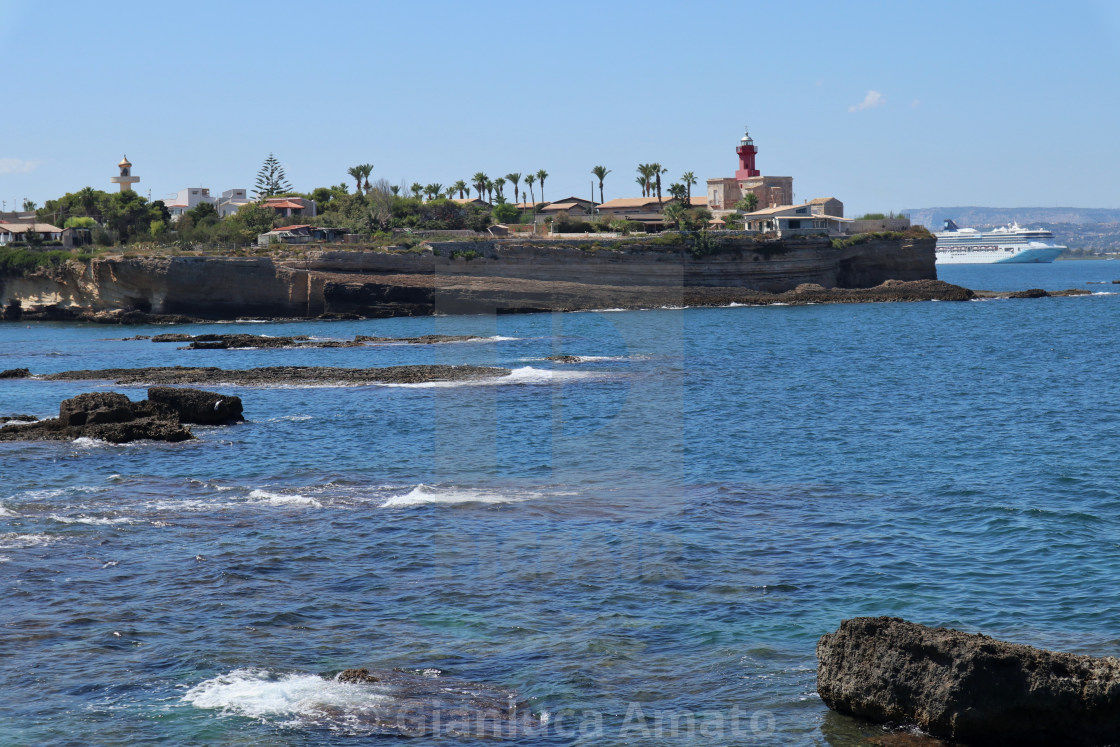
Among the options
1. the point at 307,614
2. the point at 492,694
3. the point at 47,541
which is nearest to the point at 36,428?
the point at 47,541

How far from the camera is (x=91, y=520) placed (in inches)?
723

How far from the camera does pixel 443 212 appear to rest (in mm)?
113562

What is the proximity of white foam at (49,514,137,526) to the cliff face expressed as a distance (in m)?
61.4

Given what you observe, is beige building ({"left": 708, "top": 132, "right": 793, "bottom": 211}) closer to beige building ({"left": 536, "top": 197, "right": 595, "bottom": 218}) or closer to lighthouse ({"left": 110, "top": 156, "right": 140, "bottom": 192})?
beige building ({"left": 536, "top": 197, "right": 595, "bottom": 218})

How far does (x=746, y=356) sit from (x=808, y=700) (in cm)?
4068

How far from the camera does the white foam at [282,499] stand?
19812 mm

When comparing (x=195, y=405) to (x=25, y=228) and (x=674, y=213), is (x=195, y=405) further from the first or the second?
(x=674, y=213)

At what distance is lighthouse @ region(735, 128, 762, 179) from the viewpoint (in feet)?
438

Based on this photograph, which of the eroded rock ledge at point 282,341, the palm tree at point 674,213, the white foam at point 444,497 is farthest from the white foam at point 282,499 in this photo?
the palm tree at point 674,213

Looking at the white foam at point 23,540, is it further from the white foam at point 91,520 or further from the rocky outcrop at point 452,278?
the rocky outcrop at point 452,278

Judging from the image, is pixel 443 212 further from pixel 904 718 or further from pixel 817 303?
pixel 904 718

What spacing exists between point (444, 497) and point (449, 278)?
64.5m

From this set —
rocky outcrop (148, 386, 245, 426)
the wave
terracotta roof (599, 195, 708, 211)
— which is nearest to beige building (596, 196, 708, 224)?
terracotta roof (599, 195, 708, 211)

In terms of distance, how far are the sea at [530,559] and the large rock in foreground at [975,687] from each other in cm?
44
